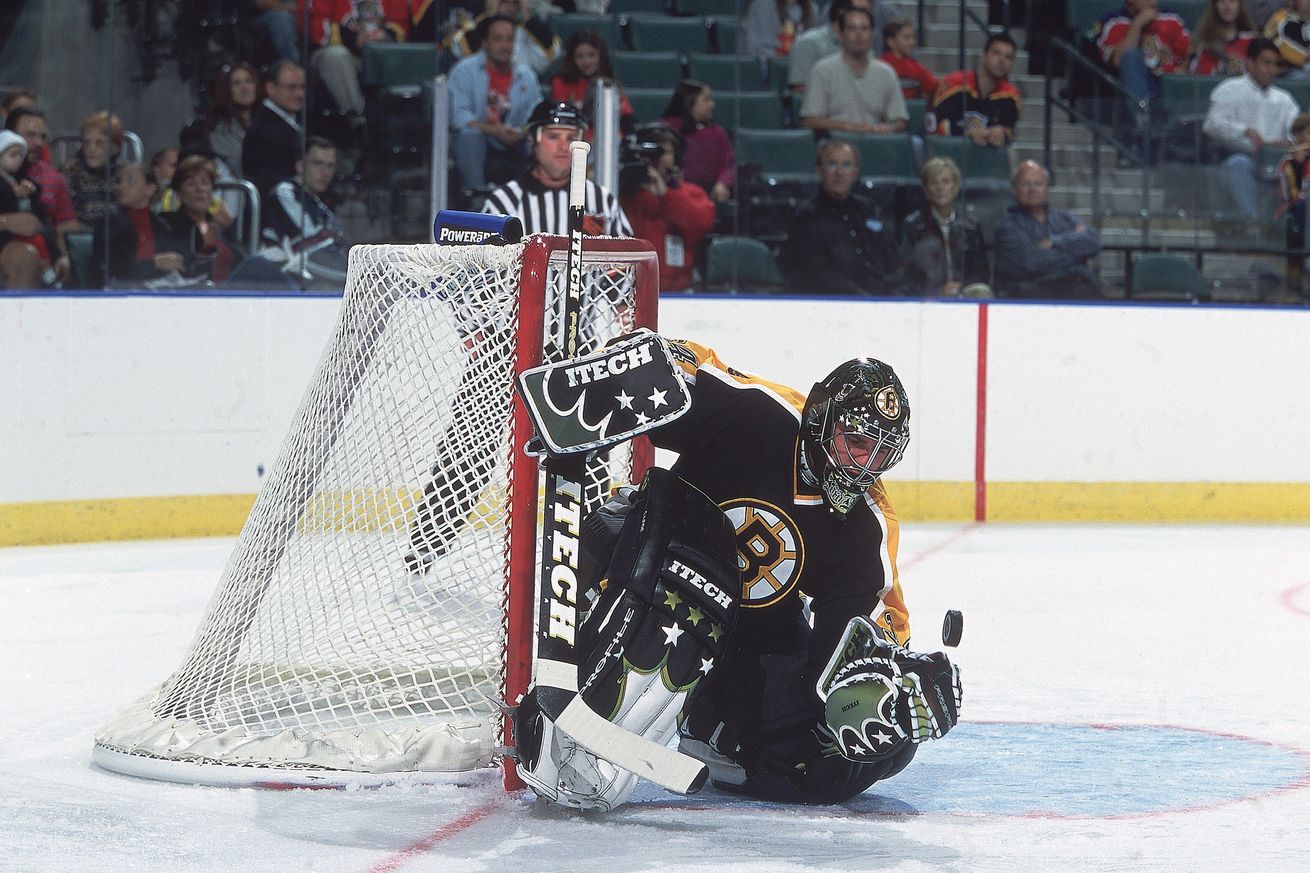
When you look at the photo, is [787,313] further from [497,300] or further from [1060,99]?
[497,300]

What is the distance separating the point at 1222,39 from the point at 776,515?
5.78 meters

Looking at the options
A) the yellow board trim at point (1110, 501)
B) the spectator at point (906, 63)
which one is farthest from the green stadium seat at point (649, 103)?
the yellow board trim at point (1110, 501)

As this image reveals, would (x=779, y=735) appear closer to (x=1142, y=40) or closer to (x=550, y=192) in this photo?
(x=550, y=192)

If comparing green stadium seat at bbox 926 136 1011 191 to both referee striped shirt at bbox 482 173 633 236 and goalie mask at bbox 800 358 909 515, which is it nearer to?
referee striped shirt at bbox 482 173 633 236

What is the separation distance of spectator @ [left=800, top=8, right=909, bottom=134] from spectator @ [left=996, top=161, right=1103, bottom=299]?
1.85 ft

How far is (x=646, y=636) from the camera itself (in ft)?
8.43

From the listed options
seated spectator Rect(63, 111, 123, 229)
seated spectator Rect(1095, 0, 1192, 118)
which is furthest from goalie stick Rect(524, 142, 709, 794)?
seated spectator Rect(1095, 0, 1192, 118)

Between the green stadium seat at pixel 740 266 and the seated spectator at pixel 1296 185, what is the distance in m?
1.98

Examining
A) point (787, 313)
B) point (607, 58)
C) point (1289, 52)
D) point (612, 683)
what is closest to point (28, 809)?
point (612, 683)

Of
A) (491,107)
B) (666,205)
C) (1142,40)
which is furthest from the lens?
(1142,40)

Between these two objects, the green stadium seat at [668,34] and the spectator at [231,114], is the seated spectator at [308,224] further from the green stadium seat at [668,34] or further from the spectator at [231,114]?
the green stadium seat at [668,34]

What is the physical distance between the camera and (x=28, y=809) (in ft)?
9.05

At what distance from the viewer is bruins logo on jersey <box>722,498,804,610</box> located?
2742 millimetres

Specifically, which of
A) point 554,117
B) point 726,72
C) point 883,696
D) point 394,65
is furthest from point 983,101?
point 883,696
